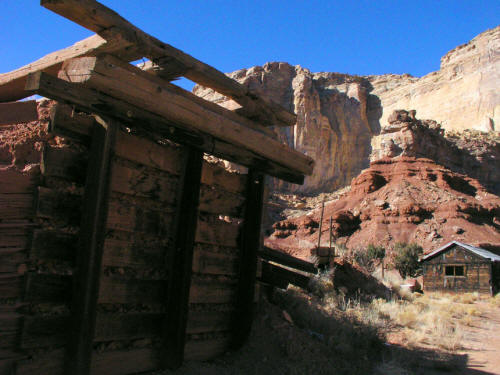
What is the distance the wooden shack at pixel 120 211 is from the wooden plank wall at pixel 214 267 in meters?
0.02

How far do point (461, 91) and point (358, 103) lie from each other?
60.2 feet

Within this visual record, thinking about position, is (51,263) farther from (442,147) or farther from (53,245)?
(442,147)

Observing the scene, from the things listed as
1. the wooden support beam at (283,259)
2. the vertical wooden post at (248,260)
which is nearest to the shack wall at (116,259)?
the vertical wooden post at (248,260)

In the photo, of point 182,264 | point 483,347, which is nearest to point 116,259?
point 182,264

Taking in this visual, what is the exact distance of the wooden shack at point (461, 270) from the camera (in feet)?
89.9

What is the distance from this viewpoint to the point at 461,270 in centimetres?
2927

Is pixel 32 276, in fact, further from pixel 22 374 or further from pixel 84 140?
pixel 84 140

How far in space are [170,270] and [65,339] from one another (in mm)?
1042

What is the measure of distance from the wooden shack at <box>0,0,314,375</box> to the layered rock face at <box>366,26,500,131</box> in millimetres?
81098

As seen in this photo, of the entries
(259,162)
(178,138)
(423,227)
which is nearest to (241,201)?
(259,162)

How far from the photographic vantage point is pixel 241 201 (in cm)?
496

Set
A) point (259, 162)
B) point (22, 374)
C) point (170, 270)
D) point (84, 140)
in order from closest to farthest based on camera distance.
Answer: point (22, 374)
point (84, 140)
point (170, 270)
point (259, 162)

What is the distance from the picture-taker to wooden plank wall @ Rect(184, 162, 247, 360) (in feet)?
14.1

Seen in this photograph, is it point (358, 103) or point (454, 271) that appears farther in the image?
point (358, 103)
